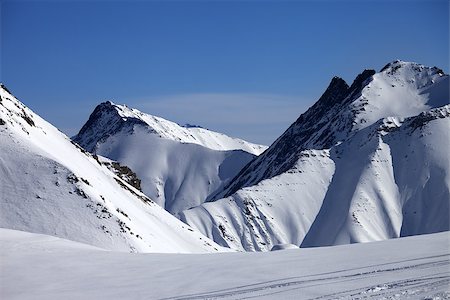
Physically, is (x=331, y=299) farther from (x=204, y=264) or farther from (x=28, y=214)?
(x=28, y=214)

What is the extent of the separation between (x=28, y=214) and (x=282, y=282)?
1734 inches

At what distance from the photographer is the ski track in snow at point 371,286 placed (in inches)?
579

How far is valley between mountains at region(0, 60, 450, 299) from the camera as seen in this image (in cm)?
1820

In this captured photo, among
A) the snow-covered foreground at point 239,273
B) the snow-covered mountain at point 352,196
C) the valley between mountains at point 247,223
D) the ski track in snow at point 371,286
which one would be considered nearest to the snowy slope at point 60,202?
the valley between mountains at point 247,223

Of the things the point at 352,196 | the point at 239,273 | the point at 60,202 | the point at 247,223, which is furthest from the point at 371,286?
the point at 352,196

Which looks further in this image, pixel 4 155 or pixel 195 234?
pixel 195 234

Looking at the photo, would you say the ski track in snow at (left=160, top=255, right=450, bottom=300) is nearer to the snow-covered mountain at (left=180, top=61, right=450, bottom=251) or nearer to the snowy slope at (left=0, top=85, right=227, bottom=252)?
the snowy slope at (left=0, top=85, right=227, bottom=252)

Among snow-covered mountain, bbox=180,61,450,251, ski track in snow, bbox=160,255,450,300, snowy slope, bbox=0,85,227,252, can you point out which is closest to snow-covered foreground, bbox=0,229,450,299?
ski track in snow, bbox=160,255,450,300

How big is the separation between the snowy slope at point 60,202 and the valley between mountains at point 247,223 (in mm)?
181

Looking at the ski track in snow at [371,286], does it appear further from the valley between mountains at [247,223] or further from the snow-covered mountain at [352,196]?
the snow-covered mountain at [352,196]

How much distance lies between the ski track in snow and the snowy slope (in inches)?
1568

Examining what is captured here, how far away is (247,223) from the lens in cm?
16688

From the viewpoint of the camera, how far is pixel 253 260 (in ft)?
71.9

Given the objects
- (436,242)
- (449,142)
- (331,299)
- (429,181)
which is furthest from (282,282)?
(449,142)
